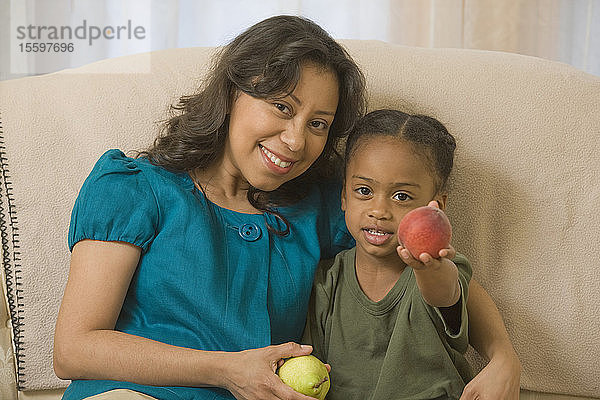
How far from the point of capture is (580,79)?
140 centimetres

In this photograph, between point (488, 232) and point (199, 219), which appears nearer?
point (199, 219)

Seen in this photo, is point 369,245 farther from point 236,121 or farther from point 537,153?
point 537,153

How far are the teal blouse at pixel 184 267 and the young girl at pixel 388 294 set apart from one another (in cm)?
9

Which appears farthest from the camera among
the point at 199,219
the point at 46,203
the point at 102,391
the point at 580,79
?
the point at 580,79

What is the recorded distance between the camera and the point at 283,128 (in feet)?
3.70

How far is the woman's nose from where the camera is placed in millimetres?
1118

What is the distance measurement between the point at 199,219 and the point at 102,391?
1.02 ft

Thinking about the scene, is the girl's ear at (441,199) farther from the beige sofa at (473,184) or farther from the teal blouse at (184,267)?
the teal blouse at (184,267)

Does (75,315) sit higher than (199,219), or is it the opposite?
(199,219)

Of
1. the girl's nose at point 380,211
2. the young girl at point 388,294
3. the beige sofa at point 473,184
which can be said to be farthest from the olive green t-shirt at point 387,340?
the beige sofa at point 473,184

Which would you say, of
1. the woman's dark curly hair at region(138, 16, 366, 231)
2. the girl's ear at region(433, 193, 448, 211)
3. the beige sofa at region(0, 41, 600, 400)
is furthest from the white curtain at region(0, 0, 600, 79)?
the girl's ear at region(433, 193, 448, 211)

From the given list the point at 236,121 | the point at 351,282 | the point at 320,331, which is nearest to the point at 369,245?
the point at 351,282

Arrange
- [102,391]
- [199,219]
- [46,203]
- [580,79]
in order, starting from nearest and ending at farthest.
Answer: [102,391] < [199,219] < [46,203] < [580,79]

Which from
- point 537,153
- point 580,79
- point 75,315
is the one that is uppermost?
point 580,79
